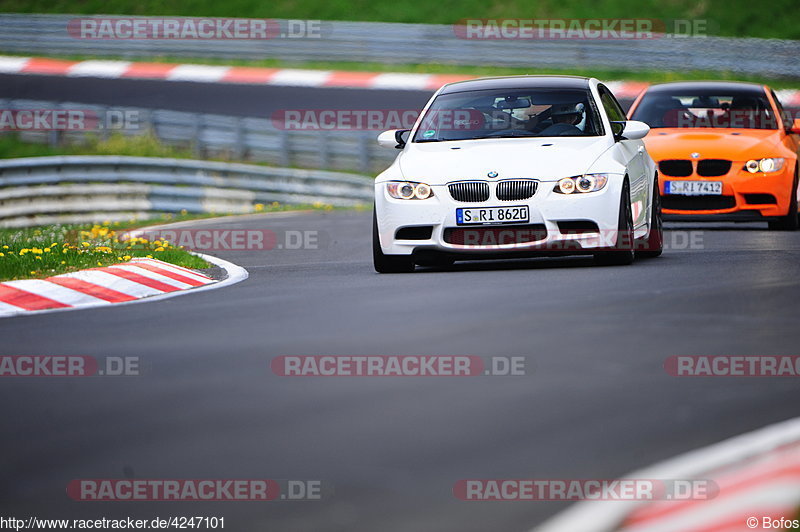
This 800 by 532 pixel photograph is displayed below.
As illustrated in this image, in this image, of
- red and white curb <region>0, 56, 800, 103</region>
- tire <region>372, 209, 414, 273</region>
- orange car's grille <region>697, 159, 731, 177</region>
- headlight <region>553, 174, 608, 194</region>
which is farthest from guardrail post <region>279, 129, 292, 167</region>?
headlight <region>553, 174, 608, 194</region>

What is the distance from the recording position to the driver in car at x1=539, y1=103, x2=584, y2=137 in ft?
38.2

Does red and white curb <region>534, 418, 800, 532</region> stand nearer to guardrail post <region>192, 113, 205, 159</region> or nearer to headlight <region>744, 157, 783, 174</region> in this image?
headlight <region>744, 157, 783, 174</region>

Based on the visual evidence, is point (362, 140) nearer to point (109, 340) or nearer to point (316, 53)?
point (316, 53)

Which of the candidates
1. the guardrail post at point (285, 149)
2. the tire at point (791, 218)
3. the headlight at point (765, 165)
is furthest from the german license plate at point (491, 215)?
the guardrail post at point (285, 149)

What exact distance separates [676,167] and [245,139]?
13.6 m

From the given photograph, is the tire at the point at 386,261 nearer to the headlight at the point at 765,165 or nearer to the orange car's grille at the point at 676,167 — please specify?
the orange car's grille at the point at 676,167

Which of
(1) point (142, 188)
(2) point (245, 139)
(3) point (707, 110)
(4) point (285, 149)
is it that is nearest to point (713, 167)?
(3) point (707, 110)

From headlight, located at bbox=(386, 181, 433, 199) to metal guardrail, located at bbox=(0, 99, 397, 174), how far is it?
15.5 metres

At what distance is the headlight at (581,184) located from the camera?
35.3 feet

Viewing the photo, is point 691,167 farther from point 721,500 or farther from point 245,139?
point 245,139

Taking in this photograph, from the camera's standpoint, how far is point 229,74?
1340 inches

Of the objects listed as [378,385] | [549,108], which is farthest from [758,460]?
[549,108]

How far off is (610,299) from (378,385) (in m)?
2.87

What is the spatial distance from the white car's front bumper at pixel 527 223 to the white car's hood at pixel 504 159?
0.40 feet
